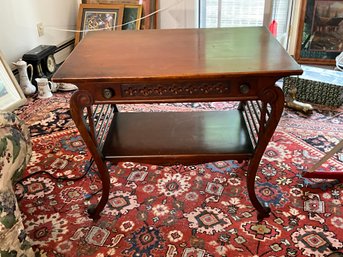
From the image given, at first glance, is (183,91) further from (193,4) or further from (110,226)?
(193,4)

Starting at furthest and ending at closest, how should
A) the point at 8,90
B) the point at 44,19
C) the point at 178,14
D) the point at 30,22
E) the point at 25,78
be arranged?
the point at 178,14
the point at 44,19
the point at 30,22
the point at 25,78
the point at 8,90

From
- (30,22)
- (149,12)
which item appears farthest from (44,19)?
(149,12)

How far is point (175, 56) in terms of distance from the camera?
4.37 ft

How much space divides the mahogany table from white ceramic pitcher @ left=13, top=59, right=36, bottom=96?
3.68 feet

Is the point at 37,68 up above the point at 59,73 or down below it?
below

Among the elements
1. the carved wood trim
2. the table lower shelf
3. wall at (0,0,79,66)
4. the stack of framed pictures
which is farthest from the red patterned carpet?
the stack of framed pictures

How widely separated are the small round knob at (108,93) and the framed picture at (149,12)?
204 centimetres

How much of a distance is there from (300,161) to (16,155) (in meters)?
1.38

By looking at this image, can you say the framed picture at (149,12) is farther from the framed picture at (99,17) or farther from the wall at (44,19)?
the framed picture at (99,17)

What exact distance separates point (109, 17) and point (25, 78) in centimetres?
97

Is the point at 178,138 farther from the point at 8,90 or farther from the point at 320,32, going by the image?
the point at 320,32

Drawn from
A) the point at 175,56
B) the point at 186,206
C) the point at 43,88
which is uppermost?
the point at 175,56

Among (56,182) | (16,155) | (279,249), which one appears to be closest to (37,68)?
(56,182)

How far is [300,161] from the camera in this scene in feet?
6.14
